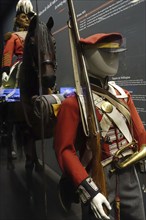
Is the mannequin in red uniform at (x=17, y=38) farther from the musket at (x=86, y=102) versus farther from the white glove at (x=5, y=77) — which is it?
the musket at (x=86, y=102)

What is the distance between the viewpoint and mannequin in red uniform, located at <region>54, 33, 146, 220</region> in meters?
0.83

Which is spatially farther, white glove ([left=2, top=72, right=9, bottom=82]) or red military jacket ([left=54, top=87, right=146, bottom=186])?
white glove ([left=2, top=72, right=9, bottom=82])

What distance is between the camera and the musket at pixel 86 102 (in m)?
0.83

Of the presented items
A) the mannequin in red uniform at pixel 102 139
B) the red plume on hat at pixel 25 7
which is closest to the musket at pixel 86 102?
the mannequin in red uniform at pixel 102 139

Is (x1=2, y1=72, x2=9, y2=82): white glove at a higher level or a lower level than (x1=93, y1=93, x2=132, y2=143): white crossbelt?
higher

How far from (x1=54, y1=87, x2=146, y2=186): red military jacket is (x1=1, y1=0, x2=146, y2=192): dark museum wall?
124 millimetres

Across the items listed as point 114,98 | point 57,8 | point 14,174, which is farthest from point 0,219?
point 57,8

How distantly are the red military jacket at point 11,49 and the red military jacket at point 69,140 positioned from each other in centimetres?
23

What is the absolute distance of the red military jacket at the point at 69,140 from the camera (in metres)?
0.83

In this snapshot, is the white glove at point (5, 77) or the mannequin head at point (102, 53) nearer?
the mannequin head at point (102, 53)

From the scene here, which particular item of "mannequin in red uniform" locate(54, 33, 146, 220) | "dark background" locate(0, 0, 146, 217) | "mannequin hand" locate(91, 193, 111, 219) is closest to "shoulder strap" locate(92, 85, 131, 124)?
"mannequin in red uniform" locate(54, 33, 146, 220)

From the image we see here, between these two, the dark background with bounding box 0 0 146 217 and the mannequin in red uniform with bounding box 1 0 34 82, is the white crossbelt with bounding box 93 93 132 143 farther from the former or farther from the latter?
the mannequin in red uniform with bounding box 1 0 34 82

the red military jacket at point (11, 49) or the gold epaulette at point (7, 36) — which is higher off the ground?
the gold epaulette at point (7, 36)

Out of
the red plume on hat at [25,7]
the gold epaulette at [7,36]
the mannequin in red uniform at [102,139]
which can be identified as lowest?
the mannequin in red uniform at [102,139]
